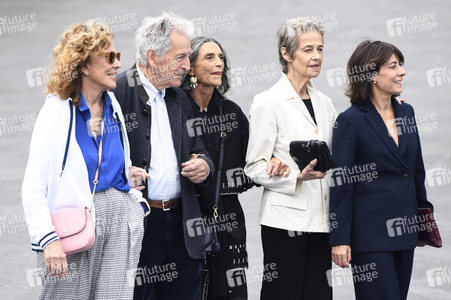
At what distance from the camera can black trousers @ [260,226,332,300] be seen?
225 inches

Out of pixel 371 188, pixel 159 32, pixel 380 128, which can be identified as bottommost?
pixel 371 188

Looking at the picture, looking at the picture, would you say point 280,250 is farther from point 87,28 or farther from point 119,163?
point 87,28

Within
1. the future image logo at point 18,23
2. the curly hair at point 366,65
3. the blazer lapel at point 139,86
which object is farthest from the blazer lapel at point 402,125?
the future image logo at point 18,23

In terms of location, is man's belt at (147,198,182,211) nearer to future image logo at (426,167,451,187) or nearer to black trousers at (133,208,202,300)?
black trousers at (133,208,202,300)

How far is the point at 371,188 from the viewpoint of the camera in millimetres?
5578

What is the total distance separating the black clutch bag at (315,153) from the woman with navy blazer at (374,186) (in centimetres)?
20

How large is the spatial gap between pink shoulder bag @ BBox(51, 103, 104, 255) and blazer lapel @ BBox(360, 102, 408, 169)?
211cm

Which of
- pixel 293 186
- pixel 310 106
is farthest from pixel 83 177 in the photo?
pixel 310 106

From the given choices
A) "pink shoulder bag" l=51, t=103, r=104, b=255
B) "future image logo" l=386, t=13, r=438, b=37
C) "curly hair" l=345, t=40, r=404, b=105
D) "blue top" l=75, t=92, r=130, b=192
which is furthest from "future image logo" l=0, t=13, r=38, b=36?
"pink shoulder bag" l=51, t=103, r=104, b=255

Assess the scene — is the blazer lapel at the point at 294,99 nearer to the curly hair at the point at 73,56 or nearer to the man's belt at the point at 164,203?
the man's belt at the point at 164,203

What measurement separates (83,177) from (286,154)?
1.76 metres

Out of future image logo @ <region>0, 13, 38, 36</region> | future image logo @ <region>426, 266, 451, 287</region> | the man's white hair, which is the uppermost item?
future image logo @ <region>0, 13, 38, 36</region>

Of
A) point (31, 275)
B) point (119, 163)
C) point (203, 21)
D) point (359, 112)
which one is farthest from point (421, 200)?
point (203, 21)

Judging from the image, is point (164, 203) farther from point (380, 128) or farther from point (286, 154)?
point (380, 128)
